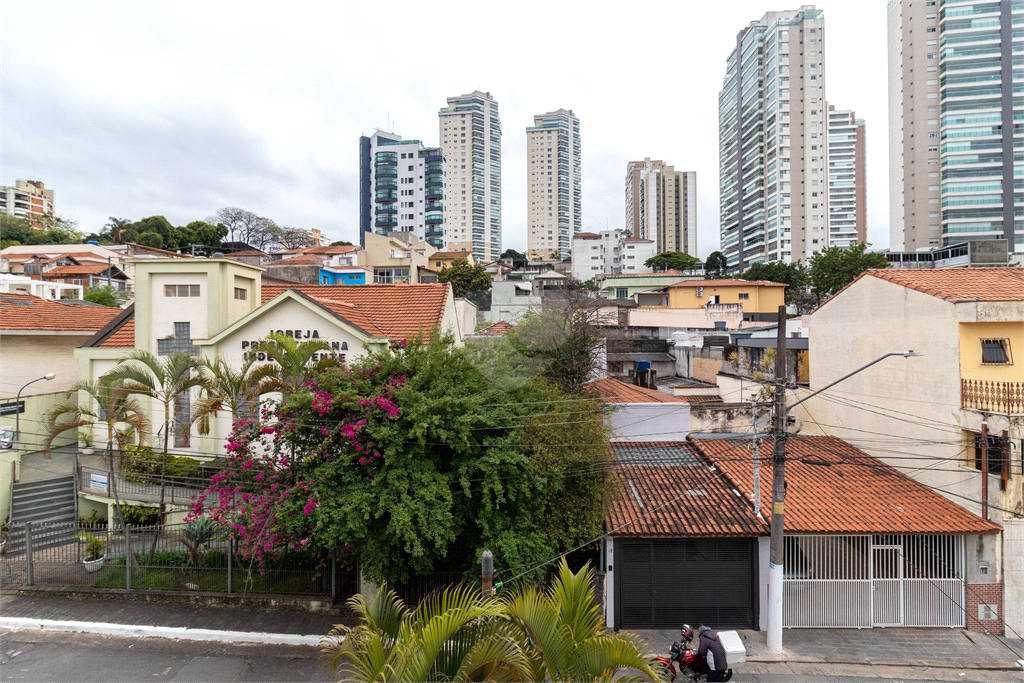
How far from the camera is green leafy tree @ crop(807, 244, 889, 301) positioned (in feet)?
146

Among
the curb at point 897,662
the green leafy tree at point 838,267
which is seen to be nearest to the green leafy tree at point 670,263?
the green leafy tree at point 838,267

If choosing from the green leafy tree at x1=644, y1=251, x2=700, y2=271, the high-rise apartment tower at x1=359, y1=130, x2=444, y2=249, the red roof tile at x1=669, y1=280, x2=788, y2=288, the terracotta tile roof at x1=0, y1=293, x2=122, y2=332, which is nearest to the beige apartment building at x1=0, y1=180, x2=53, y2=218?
the high-rise apartment tower at x1=359, y1=130, x2=444, y2=249

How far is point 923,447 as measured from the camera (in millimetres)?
14477

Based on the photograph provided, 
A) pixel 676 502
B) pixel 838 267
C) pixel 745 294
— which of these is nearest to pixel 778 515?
pixel 676 502

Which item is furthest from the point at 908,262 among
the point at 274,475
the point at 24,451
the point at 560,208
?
the point at 560,208

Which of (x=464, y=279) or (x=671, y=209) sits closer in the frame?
(x=464, y=279)

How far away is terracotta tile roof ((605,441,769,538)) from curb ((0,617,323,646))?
7.16 meters

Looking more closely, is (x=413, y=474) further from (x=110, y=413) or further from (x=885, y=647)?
(x=885, y=647)

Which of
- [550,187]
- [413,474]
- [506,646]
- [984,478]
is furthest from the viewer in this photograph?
[550,187]

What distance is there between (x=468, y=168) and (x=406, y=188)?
2428cm

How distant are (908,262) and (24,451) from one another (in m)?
72.8

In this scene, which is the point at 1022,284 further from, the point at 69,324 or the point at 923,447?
the point at 69,324

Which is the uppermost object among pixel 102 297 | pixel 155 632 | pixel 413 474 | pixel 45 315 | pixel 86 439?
pixel 102 297

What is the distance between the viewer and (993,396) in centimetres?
1283
